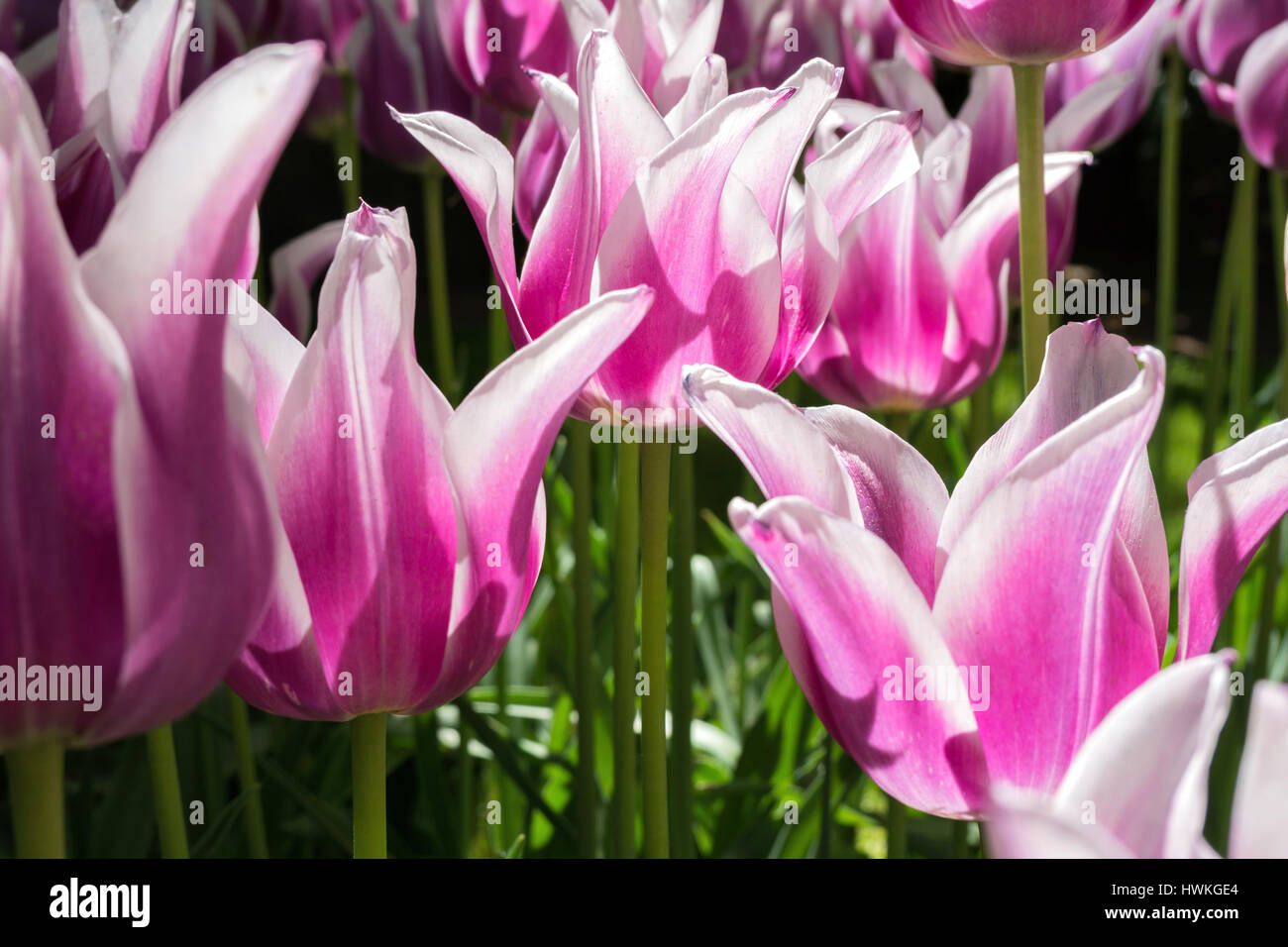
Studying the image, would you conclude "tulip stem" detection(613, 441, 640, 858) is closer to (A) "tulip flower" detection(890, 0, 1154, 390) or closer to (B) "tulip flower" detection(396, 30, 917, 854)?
(B) "tulip flower" detection(396, 30, 917, 854)

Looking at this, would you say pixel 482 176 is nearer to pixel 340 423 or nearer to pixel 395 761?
pixel 340 423

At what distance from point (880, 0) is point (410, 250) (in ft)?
3.38

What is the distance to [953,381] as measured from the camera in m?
0.88

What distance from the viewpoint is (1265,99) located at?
1.13m

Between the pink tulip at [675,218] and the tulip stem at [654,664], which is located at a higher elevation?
the pink tulip at [675,218]

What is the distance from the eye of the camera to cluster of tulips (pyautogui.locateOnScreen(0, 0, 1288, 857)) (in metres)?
0.29

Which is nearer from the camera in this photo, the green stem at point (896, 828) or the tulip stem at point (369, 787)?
the tulip stem at point (369, 787)

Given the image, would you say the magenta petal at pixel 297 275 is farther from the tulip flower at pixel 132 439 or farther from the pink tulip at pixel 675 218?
the tulip flower at pixel 132 439

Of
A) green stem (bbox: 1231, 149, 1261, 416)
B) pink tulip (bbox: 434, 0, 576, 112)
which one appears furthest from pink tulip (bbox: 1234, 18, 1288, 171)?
pink tulip (bbox: 434, 0, 576, 112)

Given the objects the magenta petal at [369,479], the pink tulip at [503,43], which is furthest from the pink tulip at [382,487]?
the pink tulip at [503,43]

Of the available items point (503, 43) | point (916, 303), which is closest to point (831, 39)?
point (503, 43)

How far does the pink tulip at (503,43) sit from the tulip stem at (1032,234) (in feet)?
1.73

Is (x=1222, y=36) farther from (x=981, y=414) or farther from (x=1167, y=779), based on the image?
(x=1167, y=779)

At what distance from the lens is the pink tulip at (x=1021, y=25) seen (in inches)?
23.8
